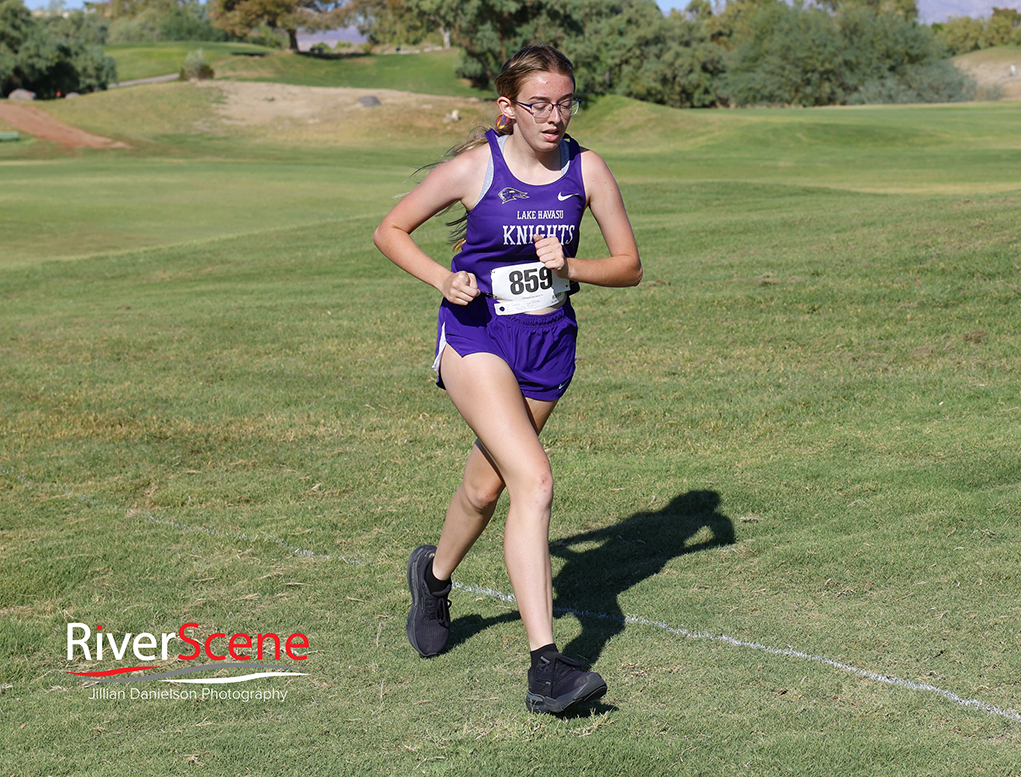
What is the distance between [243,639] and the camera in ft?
15.6

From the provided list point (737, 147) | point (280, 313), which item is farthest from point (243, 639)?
point (737, 147)

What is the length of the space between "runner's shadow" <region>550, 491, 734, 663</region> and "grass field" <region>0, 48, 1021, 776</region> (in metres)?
0.03

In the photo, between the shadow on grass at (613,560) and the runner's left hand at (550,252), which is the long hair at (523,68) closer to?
the runner's left hand at (550,252)

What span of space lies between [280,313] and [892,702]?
10.7 m

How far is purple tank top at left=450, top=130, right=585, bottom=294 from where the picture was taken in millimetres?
4301

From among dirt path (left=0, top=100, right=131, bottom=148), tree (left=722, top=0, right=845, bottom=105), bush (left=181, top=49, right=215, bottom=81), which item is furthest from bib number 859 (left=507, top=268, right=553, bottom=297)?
tree (left=722, top=0, right=845, bottom=105)

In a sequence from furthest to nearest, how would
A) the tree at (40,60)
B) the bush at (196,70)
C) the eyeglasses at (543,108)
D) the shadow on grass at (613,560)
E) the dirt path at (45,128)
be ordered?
the bush at (196,70)
the tree at (40,60)
the dirt path at (45,128)
the shadow on grass at (613,560)
the eyeglasses at (543,108)

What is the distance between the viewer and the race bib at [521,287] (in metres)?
4.36

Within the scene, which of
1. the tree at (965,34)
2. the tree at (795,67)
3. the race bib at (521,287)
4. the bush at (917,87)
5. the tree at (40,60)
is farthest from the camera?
the tree at (965,34)

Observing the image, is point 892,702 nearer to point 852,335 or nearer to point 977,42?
point 852,335

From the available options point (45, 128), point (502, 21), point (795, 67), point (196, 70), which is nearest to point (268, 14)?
point (196, 70)

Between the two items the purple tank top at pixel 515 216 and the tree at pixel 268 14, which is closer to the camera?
the purple tank top at pixel 515 216

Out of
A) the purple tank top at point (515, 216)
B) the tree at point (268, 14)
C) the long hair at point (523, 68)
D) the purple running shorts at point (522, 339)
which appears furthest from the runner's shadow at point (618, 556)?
the tree at point (268, 14)

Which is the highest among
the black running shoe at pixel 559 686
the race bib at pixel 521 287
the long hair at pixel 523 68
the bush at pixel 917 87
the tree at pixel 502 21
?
the tree at pixel 502 21
